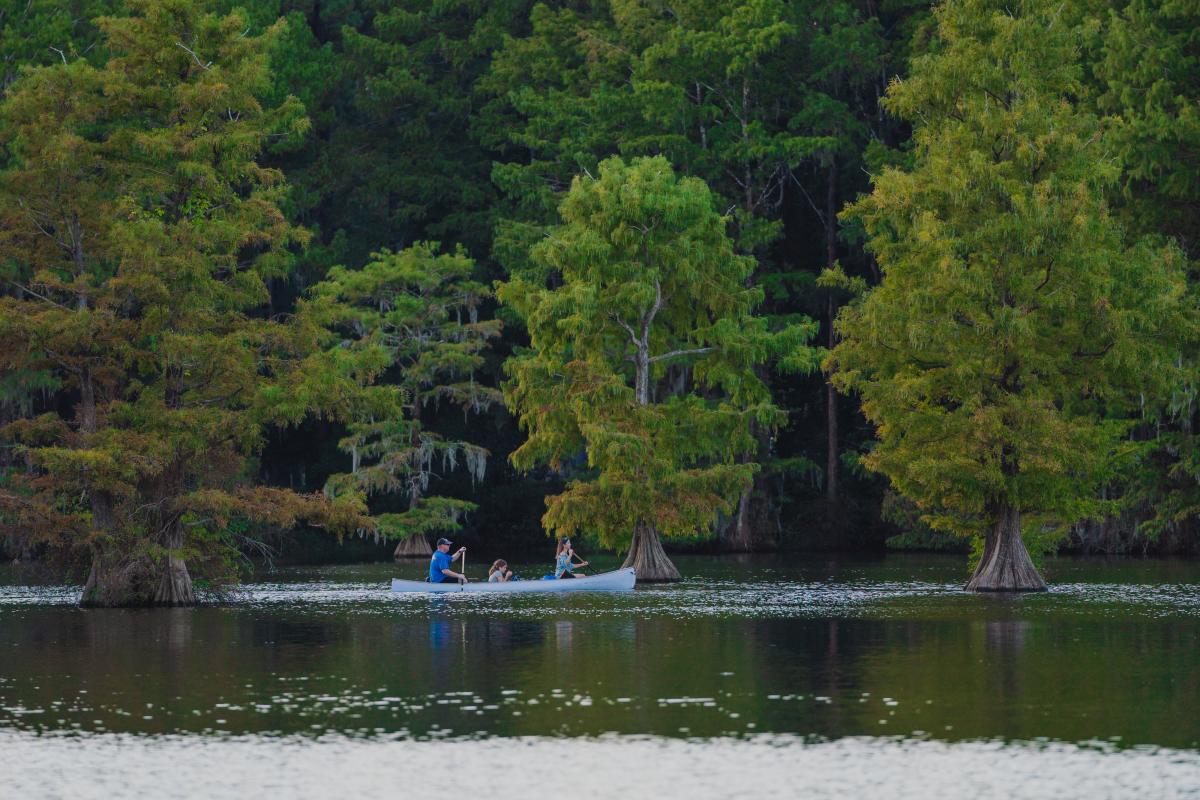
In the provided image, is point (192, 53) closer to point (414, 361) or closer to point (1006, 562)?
point (1006, 562)

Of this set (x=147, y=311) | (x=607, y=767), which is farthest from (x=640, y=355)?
(x=607, y=767)

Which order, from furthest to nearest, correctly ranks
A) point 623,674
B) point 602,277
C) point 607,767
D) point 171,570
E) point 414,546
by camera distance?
1. point 414,546
2. point 602,277
3. point 171,570
4. point 623,674
5. point 607,767

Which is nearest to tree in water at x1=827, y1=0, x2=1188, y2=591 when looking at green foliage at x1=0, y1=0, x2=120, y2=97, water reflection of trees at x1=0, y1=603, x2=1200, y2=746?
water reflection of trees at x1=0, y1=603, x2=1200, y2=746

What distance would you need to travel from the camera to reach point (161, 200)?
42.0 m

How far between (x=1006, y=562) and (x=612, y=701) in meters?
24.3

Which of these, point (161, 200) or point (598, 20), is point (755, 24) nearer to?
point (598, 20)

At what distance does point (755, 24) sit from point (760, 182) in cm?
646

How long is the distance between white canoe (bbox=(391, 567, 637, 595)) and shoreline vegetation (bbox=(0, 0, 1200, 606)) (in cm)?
322

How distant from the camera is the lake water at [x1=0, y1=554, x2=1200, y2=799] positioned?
16.4m

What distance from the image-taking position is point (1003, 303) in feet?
145

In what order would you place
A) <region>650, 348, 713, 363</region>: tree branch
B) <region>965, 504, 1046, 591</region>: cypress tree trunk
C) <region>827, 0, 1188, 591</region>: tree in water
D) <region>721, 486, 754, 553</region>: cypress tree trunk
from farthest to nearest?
<region>721, 486, 754, 553</region>: cypress tree trunk
<region>650, 348, 713, 363</region>: tree branch
<region>965, 504, 1046, 591</region>: cypress tree trunk
<region>827, 0, 1188, 591</region>: tree in water

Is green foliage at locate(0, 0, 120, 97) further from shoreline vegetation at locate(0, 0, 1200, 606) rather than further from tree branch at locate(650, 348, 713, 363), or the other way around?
tree branch at locate(650, 348, 713, 363)

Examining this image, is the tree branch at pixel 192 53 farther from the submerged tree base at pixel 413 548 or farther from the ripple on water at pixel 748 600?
the submerged tree base at pixel 413 548

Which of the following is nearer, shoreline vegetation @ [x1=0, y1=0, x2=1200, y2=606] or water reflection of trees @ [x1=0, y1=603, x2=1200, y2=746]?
water reflection of trees @ [x1=0, y1=603, x2=1200, y2=746]
